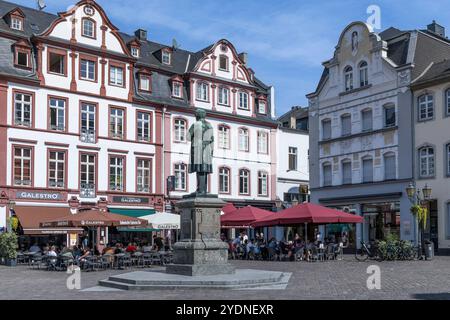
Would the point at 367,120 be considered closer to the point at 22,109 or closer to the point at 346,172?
the point at 346,172

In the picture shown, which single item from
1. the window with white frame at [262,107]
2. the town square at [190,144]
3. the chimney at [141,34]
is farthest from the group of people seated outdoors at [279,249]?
the chimney at [141,34]

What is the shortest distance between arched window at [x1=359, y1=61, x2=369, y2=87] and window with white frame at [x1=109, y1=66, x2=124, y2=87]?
14.7 m

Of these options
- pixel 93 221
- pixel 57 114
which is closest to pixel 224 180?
pixel 57 114

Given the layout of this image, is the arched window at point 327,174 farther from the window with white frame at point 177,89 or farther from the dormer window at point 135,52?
the dormer window at point 135,52

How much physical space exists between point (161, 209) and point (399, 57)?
676 inches

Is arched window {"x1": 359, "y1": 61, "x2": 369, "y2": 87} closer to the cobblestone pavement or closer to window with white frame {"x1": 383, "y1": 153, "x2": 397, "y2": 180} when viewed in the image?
window with white frame {"x1": 383, "y1": 153, "x2": 397, "y2": 180}

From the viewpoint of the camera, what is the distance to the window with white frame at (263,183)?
4753 centimetres

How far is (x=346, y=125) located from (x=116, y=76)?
1468cm

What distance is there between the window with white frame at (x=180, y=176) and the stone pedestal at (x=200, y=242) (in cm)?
2442

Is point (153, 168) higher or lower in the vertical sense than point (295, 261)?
higher

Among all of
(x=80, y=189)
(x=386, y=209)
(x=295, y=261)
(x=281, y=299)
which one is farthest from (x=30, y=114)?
(x=281, y=299)

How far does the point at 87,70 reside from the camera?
38.8m

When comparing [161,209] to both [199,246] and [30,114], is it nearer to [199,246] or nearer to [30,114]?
[30,114]

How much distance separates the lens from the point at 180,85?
4425cm
